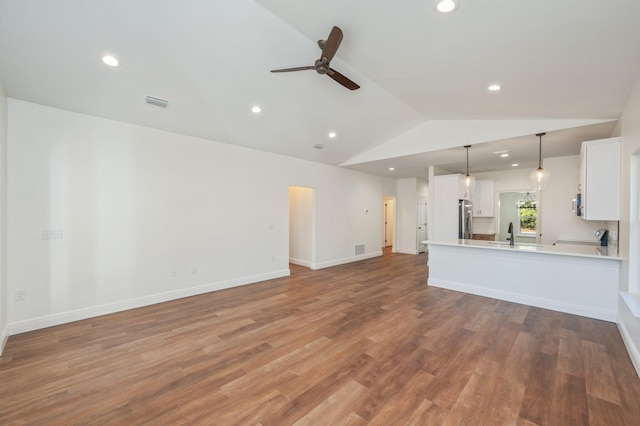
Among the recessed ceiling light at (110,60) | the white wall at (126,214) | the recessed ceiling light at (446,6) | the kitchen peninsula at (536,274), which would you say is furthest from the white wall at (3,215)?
the kitchen peninsula at (536,274)

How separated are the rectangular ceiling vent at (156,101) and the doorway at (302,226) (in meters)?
3.67

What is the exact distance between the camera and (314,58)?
10.6 feet

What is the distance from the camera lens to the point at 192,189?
186 inches

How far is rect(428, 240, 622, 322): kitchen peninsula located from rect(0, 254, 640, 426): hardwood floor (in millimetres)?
288

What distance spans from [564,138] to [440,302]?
11.5 feet

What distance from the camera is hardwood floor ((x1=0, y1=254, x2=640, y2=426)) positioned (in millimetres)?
1996

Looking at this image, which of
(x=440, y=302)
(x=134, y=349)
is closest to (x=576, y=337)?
(x=440, y=302)

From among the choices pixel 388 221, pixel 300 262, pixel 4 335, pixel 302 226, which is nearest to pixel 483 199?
pixel 388 221

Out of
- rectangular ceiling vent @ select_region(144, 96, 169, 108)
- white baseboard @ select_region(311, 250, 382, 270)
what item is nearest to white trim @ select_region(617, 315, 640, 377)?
white baseboard @ select_region(311, 250, 382, 270)

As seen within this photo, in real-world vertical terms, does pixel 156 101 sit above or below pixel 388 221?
above

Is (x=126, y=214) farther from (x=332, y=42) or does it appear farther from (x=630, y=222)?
(x=630, y=222)

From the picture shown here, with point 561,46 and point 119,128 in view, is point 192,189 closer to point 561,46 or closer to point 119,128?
point 119,128

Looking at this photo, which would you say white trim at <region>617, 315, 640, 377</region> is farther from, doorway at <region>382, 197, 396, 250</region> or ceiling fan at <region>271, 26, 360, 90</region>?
doorway at <region>382, 197, 396, 250</region>

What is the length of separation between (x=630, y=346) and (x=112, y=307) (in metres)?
6.38
